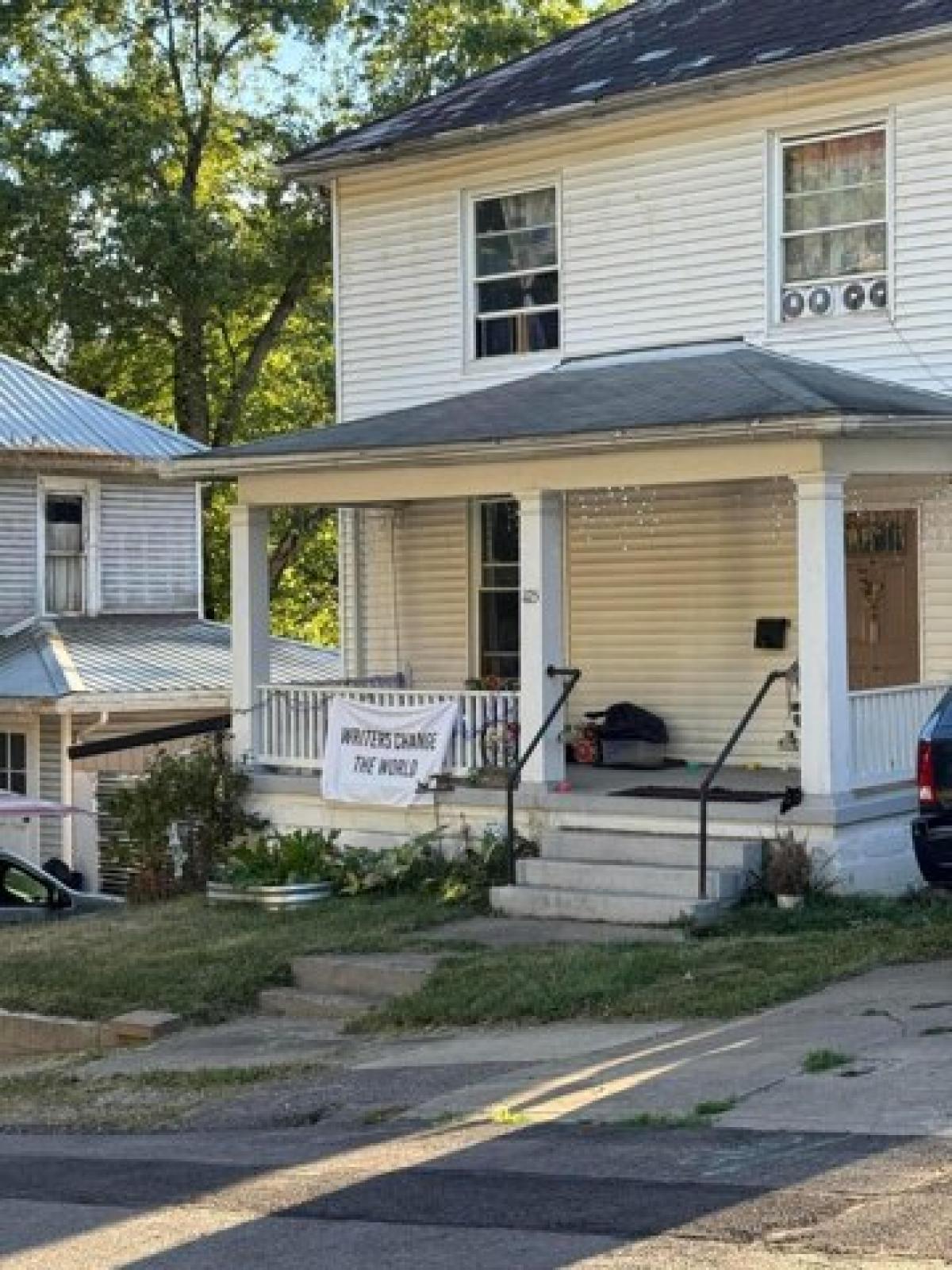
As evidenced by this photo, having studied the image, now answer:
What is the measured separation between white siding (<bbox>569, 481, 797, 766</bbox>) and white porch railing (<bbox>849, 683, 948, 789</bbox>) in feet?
6.77

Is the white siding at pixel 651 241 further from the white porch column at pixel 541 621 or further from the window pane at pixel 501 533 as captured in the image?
the white porch column at pixel 541 621

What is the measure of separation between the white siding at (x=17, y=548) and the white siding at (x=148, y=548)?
1065mm

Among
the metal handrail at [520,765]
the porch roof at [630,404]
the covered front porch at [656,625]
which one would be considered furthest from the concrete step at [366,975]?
the porch roof at [630,404]

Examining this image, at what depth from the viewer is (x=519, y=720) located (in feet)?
55.6

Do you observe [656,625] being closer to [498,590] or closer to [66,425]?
[498,590]

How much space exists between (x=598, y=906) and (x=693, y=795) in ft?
5.34

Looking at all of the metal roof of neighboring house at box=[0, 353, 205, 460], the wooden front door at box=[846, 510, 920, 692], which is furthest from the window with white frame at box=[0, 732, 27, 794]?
the wooden front door at box=[846, 510, 920, 692]

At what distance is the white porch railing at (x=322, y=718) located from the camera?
17.3 meters

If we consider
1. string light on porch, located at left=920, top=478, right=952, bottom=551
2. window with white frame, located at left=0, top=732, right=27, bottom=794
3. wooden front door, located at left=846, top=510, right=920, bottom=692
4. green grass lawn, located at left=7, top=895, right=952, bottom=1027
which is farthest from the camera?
window with white frame, located at left=0, top=732, right=27, bottom=794

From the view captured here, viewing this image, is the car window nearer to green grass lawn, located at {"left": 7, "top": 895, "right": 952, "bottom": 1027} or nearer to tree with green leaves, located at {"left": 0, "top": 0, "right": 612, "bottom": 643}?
green grass lawn, located at {"left": 7, "top": 895, "right": 952, "bottom": 1027}

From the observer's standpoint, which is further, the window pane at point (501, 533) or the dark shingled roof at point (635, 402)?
the window pane at point (501, 533)

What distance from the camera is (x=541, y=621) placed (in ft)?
55.0

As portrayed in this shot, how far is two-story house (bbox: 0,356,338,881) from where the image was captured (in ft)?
84.2

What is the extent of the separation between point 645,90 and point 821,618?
5.64 m
